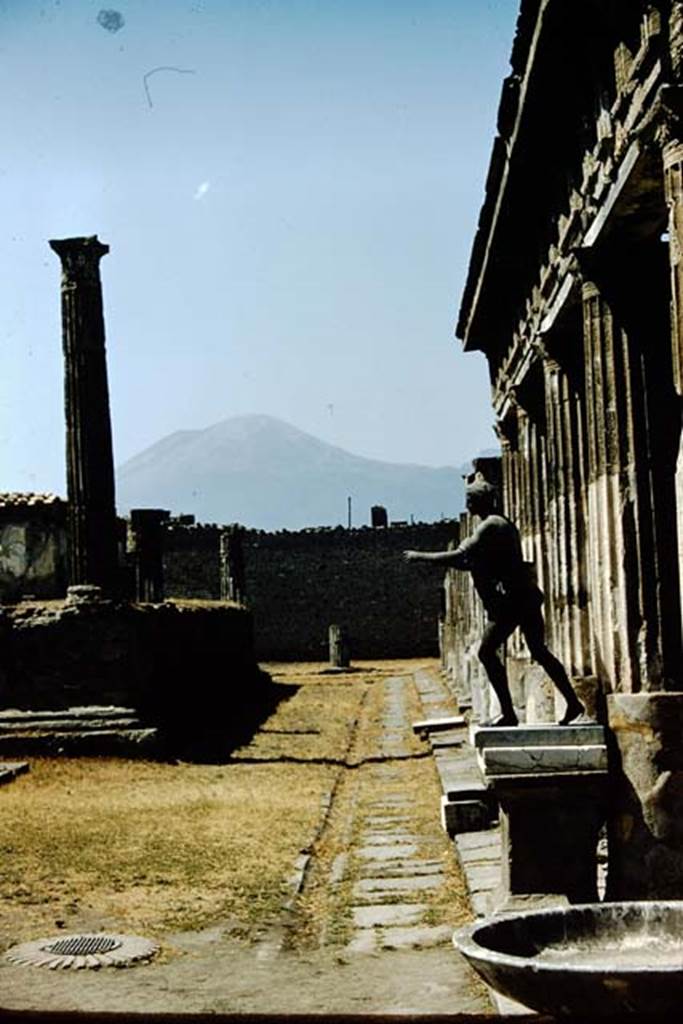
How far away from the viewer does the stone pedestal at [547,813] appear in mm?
7090

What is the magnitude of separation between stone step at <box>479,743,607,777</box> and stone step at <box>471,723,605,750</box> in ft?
0.11

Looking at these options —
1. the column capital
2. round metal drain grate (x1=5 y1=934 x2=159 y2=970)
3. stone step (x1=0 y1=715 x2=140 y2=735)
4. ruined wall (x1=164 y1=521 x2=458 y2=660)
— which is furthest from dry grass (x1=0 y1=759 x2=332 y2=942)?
ruined wall (x1=164 y1=521 x2=458 y2=660)

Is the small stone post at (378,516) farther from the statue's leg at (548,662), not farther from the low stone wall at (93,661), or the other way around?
the statue's leg at (548,662)

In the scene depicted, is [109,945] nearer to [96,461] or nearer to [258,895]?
[258,895]

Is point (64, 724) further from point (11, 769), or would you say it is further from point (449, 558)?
point (449, 558)

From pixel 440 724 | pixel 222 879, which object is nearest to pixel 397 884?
pixel 222 879

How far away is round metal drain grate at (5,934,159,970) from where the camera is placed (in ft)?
23.6

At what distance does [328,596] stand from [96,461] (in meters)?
24.8

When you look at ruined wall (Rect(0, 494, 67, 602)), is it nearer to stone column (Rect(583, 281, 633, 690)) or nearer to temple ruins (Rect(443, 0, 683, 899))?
temple ruins (Rect(443, 0, 683, 899))

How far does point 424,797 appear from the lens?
12.6 m

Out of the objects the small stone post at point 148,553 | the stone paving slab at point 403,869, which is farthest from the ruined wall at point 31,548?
the stone paving slab at point 403,869

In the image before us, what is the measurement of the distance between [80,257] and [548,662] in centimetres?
1228

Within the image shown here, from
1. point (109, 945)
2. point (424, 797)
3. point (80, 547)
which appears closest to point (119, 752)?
point (80, 547)

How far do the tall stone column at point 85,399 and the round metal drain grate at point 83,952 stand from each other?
10767 mm
